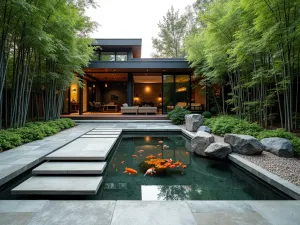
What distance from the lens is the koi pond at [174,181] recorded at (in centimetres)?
266

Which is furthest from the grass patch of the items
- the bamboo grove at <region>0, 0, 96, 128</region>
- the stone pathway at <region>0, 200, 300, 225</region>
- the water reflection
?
the bamboo grove at <region>0, 0, 96, 128</region>

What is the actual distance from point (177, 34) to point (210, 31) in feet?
47.9

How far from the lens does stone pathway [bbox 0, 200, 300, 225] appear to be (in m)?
1.79

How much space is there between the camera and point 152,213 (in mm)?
1938

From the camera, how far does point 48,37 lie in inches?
201

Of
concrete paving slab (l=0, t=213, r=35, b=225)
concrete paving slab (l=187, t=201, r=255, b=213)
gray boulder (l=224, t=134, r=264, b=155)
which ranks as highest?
gray boulder (l=224, t=134, r=264, b=155)

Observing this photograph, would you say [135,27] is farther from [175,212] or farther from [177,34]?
[175,212]

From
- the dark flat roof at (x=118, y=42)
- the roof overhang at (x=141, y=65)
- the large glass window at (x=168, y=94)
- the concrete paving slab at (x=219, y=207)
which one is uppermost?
the dark flat roof at (x=118, y=42)

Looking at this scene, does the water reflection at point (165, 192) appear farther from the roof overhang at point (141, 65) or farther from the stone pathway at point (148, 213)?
the roof overhang at point (141, 65)

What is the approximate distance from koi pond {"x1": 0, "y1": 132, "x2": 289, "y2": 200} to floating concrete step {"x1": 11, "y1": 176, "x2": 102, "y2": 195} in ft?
0.26

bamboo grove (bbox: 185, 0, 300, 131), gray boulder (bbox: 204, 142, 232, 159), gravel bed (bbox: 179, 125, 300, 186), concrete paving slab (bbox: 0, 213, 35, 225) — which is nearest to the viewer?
concrete paving slab (bbox: 0, 213, 35, 225)

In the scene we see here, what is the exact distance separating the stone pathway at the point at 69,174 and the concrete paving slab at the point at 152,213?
2.37 feet

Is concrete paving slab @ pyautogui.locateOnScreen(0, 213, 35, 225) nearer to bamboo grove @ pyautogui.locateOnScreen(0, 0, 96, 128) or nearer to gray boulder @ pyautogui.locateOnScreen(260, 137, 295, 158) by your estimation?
bamboo grove @ pyautogui.locateOnScreen(0, 0, 96, 128)

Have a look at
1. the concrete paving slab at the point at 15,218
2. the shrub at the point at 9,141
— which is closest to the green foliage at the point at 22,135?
the shrub at the point at 9,141
